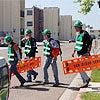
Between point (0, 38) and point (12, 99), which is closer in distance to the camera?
point (12, 99)

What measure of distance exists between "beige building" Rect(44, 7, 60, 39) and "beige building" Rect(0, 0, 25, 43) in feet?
153

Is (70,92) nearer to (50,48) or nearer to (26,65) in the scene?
(50,48)

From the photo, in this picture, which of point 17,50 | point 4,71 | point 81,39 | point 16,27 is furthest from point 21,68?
point 16,27

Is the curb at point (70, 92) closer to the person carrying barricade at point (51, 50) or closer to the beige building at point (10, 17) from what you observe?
the person carrying barricade at point (51, 50)

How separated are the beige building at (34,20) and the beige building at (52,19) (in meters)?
8.45

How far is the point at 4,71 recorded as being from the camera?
5348 mm

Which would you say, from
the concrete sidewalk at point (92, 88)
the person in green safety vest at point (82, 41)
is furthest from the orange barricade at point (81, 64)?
the concrete sidewalk at point (92, 88)

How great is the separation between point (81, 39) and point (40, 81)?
2.89 metres

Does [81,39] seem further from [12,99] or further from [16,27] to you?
[16,27]

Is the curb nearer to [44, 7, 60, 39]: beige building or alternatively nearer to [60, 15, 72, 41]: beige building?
[44, 7, 60, 39]: beige building

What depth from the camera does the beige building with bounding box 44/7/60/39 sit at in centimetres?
12019

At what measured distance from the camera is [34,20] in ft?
339

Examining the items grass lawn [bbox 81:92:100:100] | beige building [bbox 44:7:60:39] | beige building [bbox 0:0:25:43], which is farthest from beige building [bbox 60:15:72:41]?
grass lawn [bbox 81:92:100:100]

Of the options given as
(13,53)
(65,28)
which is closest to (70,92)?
(13,53)
